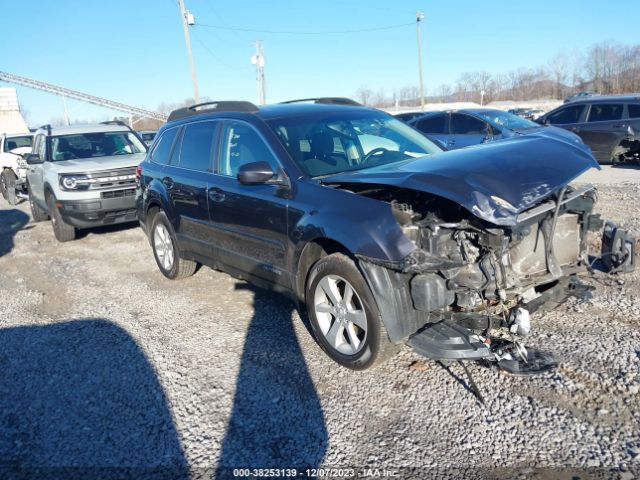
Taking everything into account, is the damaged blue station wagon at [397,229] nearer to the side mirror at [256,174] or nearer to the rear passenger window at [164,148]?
the side mirror at [256,174]

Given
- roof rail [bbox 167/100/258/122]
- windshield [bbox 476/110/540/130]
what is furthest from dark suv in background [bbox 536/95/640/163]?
roof rail [bbox 167/100/258/122]

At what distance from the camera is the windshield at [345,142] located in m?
4.22

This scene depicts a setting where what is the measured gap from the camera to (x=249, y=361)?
4020 mm

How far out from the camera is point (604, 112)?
43.0ft

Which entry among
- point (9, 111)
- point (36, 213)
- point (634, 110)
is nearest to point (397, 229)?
point (36, 213)

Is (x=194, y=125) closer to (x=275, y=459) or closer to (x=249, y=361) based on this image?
(x=249, y=361)

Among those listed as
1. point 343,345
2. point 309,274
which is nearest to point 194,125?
point 309,274

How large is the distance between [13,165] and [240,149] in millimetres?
12215

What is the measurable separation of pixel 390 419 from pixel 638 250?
4119 millimetres

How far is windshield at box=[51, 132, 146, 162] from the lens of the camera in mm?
9258

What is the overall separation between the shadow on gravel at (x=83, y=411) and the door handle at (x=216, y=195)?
4.84ft

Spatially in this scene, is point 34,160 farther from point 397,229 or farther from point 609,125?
point 609,125

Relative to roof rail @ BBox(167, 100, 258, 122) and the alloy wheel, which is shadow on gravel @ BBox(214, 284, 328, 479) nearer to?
the alloy wheel

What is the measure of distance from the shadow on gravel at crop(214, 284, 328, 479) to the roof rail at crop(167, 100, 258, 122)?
2.06 meters
